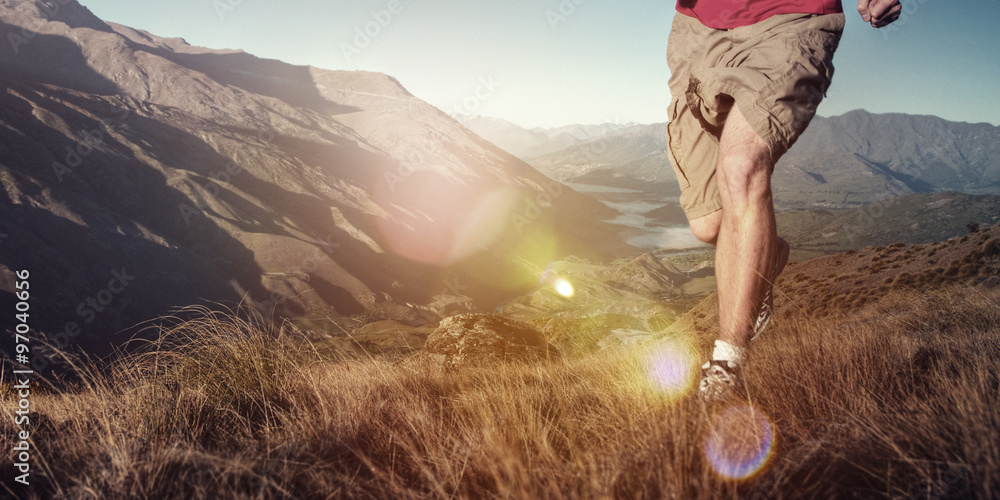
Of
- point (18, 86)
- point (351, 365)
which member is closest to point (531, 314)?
point (351, 365)

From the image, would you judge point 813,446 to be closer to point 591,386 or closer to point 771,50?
point 591,386

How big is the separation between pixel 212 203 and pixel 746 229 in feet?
200

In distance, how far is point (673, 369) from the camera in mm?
1858

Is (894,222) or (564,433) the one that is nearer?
(564,433)

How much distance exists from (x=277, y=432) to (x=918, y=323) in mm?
2778

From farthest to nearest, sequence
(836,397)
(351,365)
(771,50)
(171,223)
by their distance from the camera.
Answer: (171,223) → (351,365) → (771,50) → (836,397)

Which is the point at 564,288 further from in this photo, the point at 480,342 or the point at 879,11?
the point at 879,11

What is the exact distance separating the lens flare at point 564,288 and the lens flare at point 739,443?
66.9 metres

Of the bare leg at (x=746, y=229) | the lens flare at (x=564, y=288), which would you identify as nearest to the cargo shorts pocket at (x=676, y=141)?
the bare leg at (x=746, y=229)

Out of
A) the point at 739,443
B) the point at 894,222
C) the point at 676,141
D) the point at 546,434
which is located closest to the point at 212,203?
the point at 676,141

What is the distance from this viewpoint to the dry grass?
2.60 ft

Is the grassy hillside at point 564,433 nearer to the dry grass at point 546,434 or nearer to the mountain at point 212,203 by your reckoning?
the dry grass at point 546,434

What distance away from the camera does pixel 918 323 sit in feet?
7.14

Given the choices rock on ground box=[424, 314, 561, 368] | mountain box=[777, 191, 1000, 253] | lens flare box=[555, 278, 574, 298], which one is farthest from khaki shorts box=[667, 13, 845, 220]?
mountain box=[777, 191, 1000, 253]
